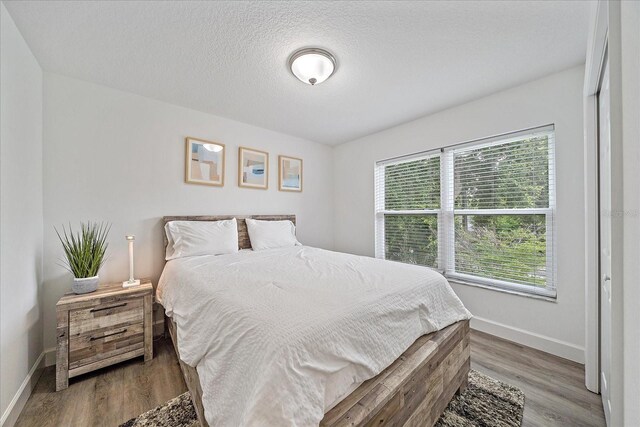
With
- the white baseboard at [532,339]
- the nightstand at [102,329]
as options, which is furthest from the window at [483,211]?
the nightstand at [102,329]

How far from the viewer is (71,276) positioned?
2.14m

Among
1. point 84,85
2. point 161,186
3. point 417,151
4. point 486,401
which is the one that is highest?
point 84,85

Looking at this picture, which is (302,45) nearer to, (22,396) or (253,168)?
(253,168)

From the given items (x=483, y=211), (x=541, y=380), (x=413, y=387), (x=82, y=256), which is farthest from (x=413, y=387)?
(x=82, y=256)

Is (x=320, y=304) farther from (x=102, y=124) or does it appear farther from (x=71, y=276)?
(x=102, y=124)

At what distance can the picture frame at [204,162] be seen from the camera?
2771mm

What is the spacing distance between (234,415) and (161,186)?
241 cm

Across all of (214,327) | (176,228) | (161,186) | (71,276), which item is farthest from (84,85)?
(214,327)

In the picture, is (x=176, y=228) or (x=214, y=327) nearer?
(x=214, y=327)

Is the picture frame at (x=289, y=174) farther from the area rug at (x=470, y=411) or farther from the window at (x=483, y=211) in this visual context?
the area rug at (x=470, y=411)

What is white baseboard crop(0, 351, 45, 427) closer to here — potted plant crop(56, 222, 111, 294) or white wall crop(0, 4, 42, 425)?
white wall crop(0, 4, 42, 425)

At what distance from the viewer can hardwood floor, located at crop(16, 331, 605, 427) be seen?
1485 mm

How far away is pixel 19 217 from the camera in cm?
161

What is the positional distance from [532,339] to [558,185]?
1.39 metres
